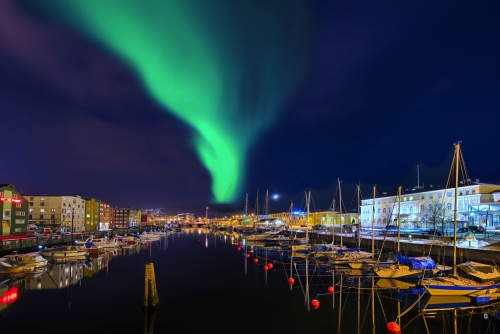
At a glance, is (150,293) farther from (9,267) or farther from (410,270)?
(9,267)

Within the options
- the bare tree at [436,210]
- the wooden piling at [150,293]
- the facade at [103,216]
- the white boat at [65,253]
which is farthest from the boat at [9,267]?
the facade at [103,216]

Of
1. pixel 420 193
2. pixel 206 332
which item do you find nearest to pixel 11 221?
pixel 206 332

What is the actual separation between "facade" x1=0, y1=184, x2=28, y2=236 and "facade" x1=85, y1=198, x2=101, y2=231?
44412 mm

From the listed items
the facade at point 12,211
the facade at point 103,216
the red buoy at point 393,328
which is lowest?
the facade at point 103,216

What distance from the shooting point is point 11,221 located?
76.5 meters

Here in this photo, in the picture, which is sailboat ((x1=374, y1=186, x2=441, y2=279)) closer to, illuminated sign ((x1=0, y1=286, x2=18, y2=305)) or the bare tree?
illuminated sign ((x1=0, y1=286, x2=18, y2=305))

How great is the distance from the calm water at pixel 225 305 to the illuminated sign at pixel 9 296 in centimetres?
66

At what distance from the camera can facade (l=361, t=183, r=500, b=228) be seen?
71.1 m

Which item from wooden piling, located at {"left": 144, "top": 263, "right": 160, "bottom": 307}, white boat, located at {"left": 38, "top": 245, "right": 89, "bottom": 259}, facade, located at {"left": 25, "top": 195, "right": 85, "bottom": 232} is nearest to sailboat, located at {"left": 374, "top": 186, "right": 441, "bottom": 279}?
wooden piling, located at {"left": 144, "top": 263, "right": 160, "bottom": 307}

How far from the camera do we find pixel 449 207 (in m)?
81.4

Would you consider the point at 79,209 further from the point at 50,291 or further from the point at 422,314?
the point at 422,314

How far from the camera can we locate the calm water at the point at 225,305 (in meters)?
22.5

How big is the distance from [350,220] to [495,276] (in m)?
117

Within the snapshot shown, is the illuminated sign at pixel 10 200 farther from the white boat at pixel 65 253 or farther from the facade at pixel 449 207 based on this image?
the facade at pixel 449 207
